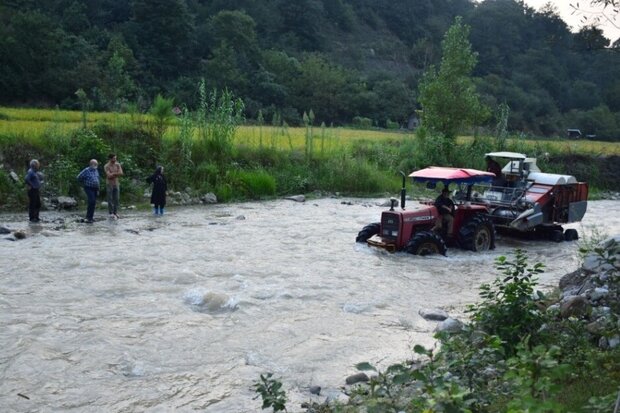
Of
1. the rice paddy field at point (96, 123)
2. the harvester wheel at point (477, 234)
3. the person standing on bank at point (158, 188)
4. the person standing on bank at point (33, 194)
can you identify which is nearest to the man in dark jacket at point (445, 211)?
the harvester wheel at point (477, 234)

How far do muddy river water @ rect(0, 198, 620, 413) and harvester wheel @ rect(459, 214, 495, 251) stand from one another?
266mm

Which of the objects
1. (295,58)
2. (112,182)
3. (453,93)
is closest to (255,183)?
(112,182)

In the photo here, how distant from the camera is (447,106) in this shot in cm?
3281

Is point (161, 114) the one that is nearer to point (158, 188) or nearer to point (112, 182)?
point (158, 188)

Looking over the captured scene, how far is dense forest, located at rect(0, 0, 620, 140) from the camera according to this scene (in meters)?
46.2

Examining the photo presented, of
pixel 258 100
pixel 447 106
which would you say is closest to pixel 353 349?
pixel 447 106

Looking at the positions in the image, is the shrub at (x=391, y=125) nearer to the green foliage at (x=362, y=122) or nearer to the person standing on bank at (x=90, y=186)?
the green foliage at (x=362, y=122)

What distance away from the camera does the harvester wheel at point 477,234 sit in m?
15.0

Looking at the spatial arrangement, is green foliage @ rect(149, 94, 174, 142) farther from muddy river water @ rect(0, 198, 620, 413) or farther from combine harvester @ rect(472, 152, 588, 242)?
combine harvester @ rect(472, 152, 588, 242)

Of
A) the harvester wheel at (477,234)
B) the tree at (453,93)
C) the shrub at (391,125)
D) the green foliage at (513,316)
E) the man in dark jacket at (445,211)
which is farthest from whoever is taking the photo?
the shrub at (391,125)

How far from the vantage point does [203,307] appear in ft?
33.2

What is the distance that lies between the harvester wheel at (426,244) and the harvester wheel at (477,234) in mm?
807

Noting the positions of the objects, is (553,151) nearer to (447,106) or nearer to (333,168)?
(447,106)

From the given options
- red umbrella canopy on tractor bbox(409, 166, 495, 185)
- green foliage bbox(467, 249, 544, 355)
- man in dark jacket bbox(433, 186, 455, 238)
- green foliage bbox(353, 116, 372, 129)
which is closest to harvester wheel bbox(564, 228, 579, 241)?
red umbrella canopy on tractor bbox(409, 166, 495, 185)
